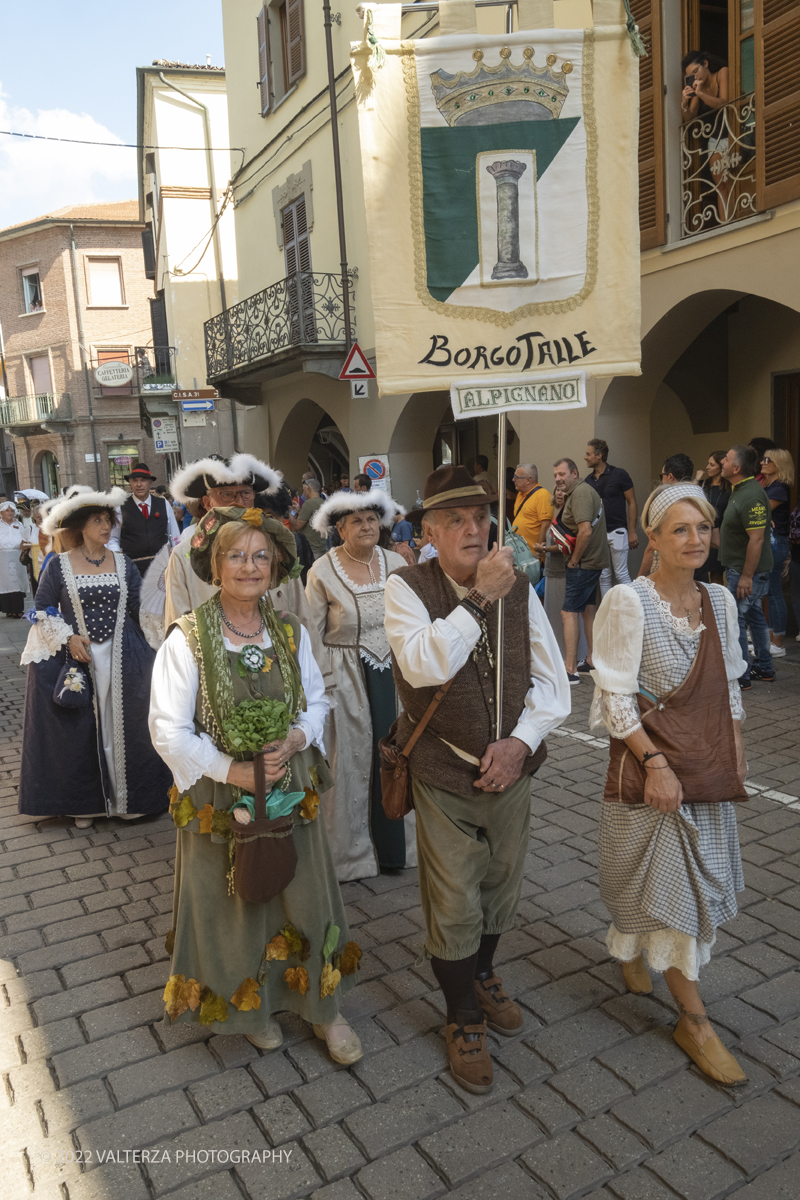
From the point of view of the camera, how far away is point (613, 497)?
26.9 ft

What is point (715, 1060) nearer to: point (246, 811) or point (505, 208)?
point (246, 811)

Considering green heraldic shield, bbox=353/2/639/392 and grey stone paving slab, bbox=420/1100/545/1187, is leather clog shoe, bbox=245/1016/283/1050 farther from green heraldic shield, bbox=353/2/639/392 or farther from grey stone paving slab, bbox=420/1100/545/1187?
green heraldic shield, bbox=353/2/639/392

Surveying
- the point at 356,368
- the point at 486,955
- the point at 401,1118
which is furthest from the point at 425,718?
the point at 356,368

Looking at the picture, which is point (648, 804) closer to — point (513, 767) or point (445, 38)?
point (513, 767)

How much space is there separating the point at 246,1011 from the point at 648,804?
1482mm

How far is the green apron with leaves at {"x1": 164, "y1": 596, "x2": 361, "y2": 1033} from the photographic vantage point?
112 inches

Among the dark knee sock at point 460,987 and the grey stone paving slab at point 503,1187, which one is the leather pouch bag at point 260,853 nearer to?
the dark knee sock at point 460,987

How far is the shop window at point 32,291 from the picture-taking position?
3541 cm

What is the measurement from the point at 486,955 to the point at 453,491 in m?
1.59

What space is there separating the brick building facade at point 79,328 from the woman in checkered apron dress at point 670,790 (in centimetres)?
3382

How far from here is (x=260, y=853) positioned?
2703 millimetres

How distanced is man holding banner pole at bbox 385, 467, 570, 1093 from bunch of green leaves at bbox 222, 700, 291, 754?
1.37 feet

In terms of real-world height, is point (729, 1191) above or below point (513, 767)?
below

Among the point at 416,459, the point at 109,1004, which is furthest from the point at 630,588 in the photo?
the point at 416,459
